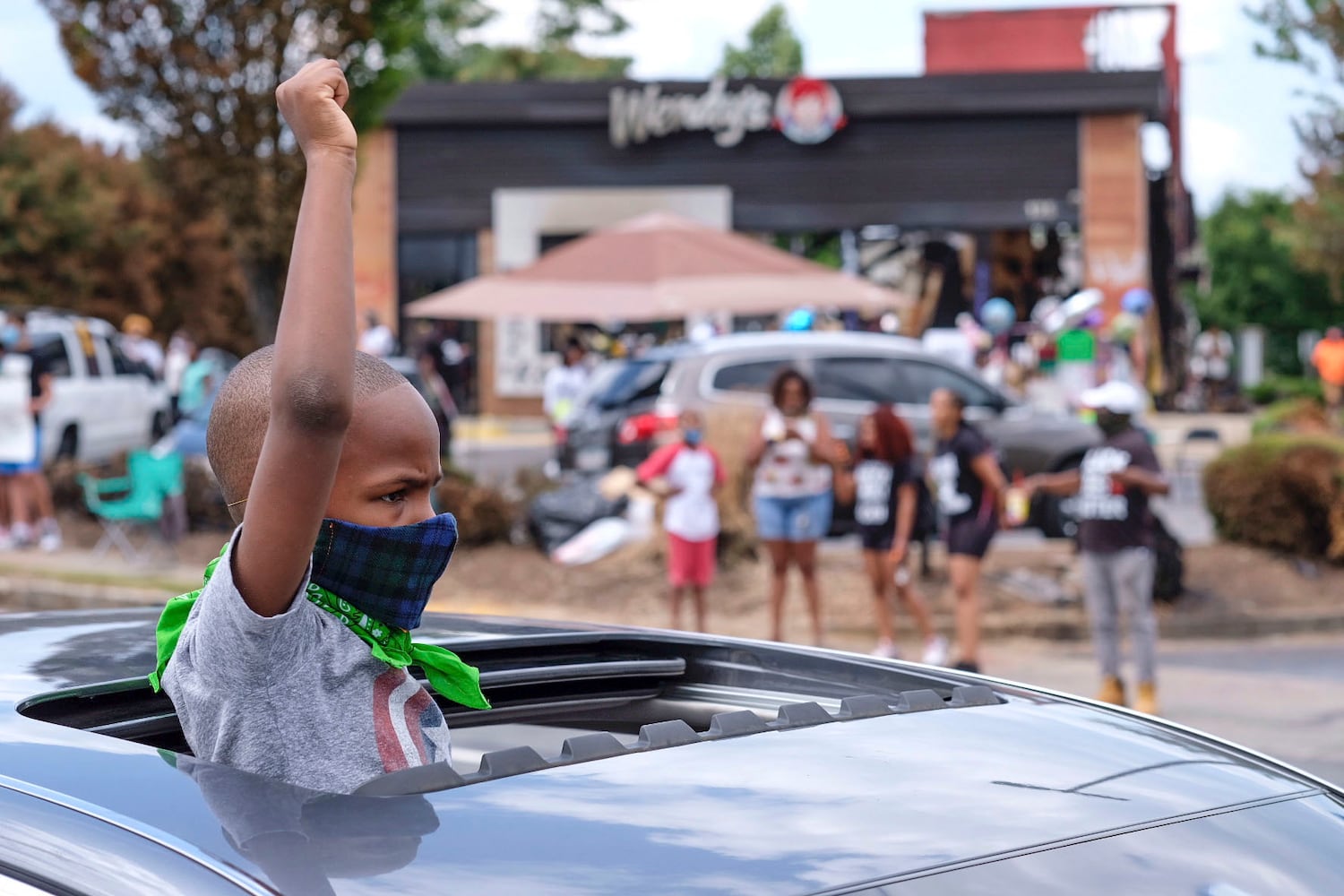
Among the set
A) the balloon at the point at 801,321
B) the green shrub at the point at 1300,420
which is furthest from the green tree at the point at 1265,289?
the balloon at the point at 801,321

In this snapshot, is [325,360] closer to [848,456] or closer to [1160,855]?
[1160,855]

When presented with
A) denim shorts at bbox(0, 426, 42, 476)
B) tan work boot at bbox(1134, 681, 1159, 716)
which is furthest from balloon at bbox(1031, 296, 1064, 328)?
tan work boot at bbox(1134, 681, 1159, 716)

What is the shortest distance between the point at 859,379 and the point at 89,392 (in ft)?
32.2

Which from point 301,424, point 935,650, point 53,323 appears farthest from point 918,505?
point 53,323

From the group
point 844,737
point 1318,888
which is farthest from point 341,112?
point 1318,888

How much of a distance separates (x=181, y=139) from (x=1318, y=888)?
47.2 ft

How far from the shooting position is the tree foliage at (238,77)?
14.5m

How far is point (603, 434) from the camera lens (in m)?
16.1

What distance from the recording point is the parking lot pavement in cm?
872

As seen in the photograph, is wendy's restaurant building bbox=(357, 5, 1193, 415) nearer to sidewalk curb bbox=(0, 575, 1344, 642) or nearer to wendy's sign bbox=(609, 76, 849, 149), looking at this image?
wendy's sign bbox=(609, 76, 849, 149)

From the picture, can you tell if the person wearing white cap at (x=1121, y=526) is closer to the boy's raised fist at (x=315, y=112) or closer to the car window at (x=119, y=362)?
the boy's raised fist at (x=315, y=112)

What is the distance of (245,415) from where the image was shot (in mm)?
1967

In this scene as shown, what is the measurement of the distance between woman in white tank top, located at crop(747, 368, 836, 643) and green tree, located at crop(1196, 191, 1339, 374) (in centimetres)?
4776

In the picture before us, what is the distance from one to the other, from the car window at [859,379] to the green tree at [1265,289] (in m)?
43.9
